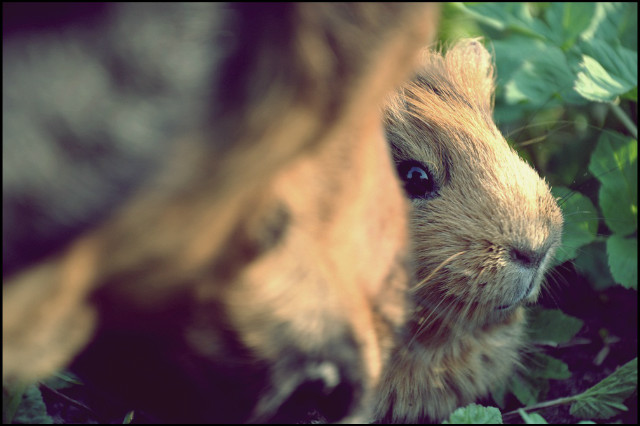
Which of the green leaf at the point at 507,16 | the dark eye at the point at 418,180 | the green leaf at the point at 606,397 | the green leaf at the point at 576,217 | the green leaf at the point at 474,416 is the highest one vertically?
the green leaf at the point at 507,16

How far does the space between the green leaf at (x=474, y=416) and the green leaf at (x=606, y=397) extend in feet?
1.34

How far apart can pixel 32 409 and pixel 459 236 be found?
0.83 m

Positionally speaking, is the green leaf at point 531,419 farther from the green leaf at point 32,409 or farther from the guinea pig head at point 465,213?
the green leaf at point 32,409

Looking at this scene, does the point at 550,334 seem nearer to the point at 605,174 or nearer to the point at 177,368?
Result: the point at 605,174

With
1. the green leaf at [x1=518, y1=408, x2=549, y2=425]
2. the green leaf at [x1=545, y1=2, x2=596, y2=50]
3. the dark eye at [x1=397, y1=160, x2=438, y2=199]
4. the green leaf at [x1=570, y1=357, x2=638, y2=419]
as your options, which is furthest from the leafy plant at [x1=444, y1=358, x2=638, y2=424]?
the green leaf at [x1=545, y1=2, x2=596, y2=50]

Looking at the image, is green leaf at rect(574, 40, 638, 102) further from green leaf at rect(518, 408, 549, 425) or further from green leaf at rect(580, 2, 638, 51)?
green leaf at rect(518, 408, 549, 425)

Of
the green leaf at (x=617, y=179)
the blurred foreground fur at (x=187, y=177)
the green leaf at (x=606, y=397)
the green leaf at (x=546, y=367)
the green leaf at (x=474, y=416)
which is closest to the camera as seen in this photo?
the blurred foreground fur at (x=187, y=177)

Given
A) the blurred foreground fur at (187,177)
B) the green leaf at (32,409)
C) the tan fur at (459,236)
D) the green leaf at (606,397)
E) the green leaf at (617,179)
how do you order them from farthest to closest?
the green leaf at (617,179)
the green leaf at (606,397)
the tan fur at (459,236)
the green leaf at (32,409)
the blurred foreground fur at (187,177)

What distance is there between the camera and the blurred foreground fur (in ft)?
1.91

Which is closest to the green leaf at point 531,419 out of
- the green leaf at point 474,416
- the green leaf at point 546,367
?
the green leaf at point 474,416

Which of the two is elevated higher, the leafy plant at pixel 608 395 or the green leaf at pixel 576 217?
the green leaf at pixel 576 217

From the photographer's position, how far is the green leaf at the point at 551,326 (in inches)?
69.8

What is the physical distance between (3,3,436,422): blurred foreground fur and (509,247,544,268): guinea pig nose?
2.03 ft

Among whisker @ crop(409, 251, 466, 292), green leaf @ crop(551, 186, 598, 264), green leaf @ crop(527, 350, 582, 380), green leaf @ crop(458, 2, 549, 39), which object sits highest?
green leaf @ crop(458, 2, 549, 39)
